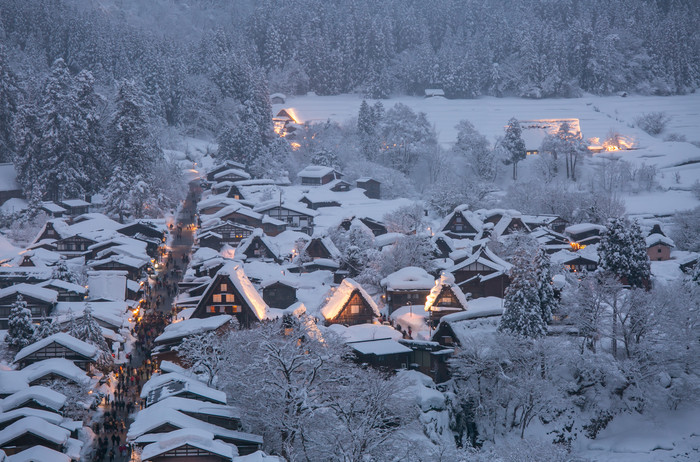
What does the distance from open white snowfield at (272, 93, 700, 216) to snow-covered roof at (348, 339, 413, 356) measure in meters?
37.0

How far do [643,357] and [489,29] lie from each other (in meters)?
87.4

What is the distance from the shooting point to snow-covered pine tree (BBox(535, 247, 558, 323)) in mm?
31062

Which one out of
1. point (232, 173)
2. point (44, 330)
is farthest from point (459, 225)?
point (44, 330)

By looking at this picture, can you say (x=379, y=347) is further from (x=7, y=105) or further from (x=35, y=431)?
(x=7, y=105)

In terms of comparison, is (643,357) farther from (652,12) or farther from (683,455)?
(652,12)

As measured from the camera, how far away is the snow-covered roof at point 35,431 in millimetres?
22844

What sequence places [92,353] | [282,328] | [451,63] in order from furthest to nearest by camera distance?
[451,63], [282,328], [92,353]

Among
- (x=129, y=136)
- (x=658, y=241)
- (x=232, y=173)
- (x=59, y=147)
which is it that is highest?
(x=129, y=136)

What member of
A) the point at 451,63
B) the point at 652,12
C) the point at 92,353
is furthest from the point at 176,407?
the point at 652,12

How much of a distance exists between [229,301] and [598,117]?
208 feet

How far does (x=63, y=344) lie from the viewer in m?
29.1

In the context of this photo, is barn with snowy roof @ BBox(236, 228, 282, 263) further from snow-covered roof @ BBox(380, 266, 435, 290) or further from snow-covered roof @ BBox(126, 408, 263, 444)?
snow-covered roof @ BBox(126, 408, 263, 444)

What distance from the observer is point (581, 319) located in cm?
3058

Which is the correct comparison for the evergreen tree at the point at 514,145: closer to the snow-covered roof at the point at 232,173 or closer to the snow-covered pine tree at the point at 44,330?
the snow-covered roof at the point at 232,173
